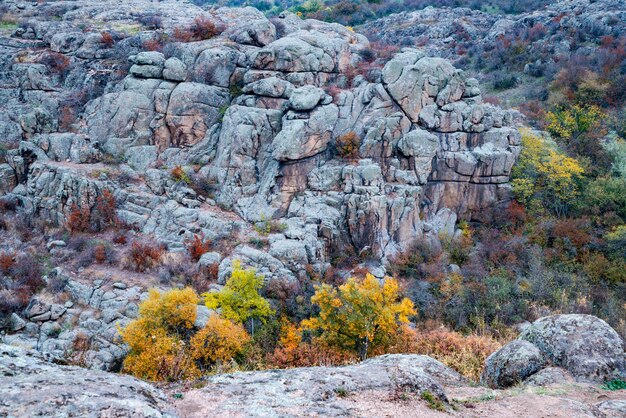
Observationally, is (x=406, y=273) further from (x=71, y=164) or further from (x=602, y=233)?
(x=71, y=164)

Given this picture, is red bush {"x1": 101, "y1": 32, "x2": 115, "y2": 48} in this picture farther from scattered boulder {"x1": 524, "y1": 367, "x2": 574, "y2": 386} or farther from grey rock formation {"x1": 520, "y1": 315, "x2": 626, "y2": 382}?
scattered boulder {"x1": 524, "y1": 367, "x2": 574, "y2": 386}

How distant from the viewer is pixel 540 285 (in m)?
17.4

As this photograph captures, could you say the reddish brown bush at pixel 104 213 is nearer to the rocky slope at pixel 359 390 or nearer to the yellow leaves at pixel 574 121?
the rocky slope at pixel 359 390

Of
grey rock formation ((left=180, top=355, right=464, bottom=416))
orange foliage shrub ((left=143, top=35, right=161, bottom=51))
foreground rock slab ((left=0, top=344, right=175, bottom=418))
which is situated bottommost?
grey rock formation ((left=180, top=355, right=464, bottom=416))

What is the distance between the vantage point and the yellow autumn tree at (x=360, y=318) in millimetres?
11609

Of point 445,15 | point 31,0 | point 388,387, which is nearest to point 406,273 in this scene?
point 388,387

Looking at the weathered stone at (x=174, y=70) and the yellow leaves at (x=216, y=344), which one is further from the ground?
the weathered stone at (x=174, y=70)

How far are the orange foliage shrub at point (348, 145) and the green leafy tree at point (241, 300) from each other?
992 centimetres

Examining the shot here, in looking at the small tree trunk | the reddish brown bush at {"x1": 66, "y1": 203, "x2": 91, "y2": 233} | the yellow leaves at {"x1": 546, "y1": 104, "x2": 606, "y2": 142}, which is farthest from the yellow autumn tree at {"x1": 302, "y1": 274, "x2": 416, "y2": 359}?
the yellow leaves at {"x1": 546, "y1": 104, "x2": 606, "y2": 142}

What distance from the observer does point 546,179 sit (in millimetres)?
23906

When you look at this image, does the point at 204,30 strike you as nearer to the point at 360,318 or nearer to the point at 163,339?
the point at 163,339

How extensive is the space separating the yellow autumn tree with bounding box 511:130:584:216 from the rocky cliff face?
963 mm

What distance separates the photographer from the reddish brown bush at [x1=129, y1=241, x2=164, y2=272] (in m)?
18.5

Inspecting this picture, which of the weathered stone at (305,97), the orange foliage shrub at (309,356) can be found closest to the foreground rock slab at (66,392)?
the orange foliage shrub at (309,356)
